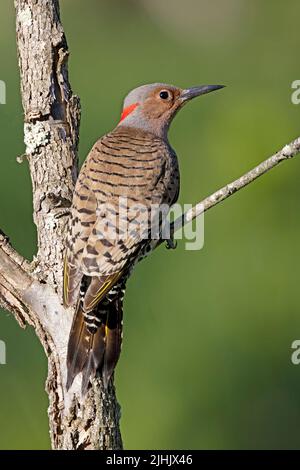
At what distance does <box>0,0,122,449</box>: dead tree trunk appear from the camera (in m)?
4.45

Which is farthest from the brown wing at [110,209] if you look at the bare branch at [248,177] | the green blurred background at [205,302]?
the green blurred background at [205,302]

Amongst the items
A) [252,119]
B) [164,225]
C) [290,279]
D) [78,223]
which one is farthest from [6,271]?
[252,119]

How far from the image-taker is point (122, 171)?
5.12m

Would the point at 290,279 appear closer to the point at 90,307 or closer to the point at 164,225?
the point at 164,225

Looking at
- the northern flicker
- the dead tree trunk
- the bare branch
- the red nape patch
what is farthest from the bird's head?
the bare branch

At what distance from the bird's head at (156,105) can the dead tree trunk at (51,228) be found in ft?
2.35

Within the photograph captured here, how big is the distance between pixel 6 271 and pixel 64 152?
0.58 meters

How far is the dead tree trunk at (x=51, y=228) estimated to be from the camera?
4445 mm

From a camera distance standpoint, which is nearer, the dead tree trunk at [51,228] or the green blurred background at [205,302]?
the dead tree trunk at [51,228]

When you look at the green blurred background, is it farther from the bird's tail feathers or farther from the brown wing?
the bird's tail feathers

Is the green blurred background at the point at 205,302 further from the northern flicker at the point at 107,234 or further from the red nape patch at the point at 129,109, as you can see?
the northern flicker at the point at 107,234

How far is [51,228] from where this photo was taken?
15.8ft

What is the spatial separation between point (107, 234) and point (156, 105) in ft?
3.71
